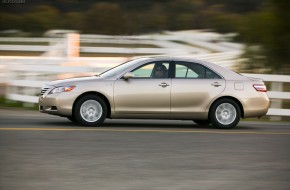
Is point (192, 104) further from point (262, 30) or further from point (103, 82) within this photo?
point (262, 30)

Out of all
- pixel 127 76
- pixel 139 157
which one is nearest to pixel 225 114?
pixel 127 76

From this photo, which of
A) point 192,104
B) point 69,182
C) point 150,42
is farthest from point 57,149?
point 150,42

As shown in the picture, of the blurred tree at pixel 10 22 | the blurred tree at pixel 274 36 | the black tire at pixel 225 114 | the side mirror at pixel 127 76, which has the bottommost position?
the black tire at pixel 225 114

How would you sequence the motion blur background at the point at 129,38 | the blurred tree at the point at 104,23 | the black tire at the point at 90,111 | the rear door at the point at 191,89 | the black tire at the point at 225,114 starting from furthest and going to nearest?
the blurred tree at the point at 104,23 < the motion blur background at the point at 129,38 < the black tire at the point at 225,114 < the rear door at the point at 191,89 < the black tire at the point at 90,111

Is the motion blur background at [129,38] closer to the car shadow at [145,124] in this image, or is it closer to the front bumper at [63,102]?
the car shadow at [145,124]

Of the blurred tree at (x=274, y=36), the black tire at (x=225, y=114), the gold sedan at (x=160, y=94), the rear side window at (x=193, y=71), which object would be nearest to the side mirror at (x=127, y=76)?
the gold sedan at (x=160, y=94)

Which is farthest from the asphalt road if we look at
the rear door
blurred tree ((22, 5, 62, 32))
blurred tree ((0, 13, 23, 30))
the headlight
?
blurred tree ((0, 13, 23, 30))

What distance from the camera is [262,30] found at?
2492cm

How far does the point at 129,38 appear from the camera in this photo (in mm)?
44406

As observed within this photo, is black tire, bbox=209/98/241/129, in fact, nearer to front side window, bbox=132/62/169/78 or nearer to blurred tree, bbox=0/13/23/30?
front side window, bbox=132/62/169/78

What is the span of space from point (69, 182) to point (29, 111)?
1061 centimetres

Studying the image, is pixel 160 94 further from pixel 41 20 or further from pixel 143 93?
pixel 41 20

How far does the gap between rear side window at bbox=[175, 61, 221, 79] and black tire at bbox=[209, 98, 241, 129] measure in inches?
21.7

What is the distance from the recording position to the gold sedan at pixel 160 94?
14.0 meters
